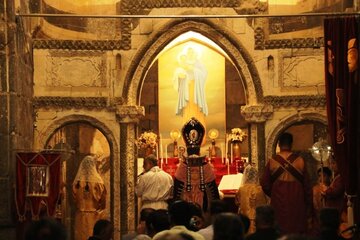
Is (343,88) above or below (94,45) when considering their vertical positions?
below

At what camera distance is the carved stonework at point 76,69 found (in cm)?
1995

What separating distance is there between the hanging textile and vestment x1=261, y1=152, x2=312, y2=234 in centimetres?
383

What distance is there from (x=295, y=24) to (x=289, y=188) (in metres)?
7.09

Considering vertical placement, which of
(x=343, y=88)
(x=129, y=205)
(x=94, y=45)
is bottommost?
(x=129, y=205)

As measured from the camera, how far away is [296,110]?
19859mm

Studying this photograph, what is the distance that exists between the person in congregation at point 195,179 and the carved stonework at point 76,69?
15.2 feet

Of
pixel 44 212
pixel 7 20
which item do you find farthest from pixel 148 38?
pixel 44 212

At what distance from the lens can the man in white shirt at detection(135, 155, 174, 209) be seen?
1614 centimetres

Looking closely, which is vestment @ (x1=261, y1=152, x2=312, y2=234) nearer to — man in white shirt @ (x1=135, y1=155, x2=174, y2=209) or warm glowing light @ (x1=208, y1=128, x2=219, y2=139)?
man in white shirt @ (x1=135, y1=155, x2=174, y2=209)

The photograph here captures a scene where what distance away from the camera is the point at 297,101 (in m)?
19.8

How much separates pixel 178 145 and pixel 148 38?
16.9 ft

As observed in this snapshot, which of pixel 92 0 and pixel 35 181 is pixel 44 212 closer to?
pixel 35 181

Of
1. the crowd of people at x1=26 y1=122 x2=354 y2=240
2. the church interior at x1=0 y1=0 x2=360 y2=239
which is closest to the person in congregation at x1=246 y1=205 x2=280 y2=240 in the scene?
the crowd of people at x1=26 y1=122 x2=354 y2=240

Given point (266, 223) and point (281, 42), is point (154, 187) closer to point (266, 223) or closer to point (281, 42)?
point (281, 42)
